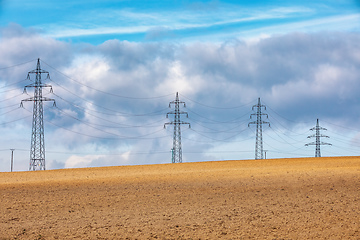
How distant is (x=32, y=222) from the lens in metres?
23.1

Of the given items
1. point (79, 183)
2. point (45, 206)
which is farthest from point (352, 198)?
point (79, 183)

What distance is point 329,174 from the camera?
37.1 meters

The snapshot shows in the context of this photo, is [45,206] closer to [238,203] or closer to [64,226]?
[64,226]

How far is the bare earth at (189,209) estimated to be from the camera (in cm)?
2073

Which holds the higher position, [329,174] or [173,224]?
[329,174]

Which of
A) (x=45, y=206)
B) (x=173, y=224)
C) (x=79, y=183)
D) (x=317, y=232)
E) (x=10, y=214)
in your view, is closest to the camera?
(x=317, y=232)

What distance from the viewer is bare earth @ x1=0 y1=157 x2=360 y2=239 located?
68.0 ft

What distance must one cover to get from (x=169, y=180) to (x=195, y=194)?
778 centimetres

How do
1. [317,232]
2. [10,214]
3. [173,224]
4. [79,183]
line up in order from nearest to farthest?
[317,232] < [173,224] < [10,214] < [79,183]

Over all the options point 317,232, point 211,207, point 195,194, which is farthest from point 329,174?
point 317,232

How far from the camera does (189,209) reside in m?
24.9

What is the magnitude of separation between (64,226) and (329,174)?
21.9m

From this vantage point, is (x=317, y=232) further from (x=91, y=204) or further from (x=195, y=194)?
(x=91, y=204)

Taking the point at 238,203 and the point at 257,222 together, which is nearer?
the point at 257,222
